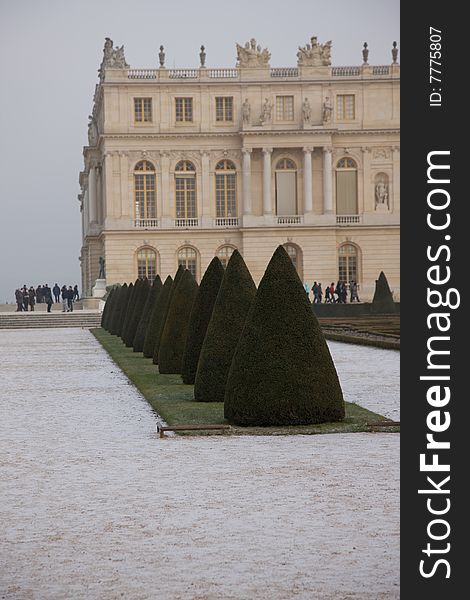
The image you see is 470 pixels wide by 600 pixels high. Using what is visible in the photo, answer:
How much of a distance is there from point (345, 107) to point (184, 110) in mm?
8752

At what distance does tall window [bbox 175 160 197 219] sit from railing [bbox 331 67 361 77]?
9.33 metres

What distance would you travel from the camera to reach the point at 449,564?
332 centimetres

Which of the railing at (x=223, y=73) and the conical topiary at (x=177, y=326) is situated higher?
the railing at (x=223, y=73)

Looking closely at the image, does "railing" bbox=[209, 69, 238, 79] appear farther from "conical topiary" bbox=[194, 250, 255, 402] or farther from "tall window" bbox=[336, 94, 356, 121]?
"conical topiary" bbox=[194, 250, 255, 402]

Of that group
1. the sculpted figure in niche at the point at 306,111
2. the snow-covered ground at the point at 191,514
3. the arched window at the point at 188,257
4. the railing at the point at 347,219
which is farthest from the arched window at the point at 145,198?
the snow-covered ground at the point at 191,514

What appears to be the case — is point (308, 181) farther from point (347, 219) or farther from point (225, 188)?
point (225, 188)

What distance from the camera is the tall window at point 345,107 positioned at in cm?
5872

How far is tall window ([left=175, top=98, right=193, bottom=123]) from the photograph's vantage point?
57.5 meters

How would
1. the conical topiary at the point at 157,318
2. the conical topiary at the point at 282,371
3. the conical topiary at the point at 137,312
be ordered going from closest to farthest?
the conical topiary at the point at 282,371
the conical topiary at the point at 157,318
the conical topiary at the point at 137,312

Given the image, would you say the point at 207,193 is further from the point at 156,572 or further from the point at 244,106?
the point at 156,572

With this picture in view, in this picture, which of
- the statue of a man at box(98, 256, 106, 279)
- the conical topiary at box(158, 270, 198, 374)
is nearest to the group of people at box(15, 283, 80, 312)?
the statue of a man at box(98, 256, 106, 279)

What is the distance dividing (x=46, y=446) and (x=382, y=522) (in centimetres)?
413

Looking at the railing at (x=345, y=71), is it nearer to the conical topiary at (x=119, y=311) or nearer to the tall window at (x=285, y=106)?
the tall window at (x=285, y=106)

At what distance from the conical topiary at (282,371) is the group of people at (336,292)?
42370mm
